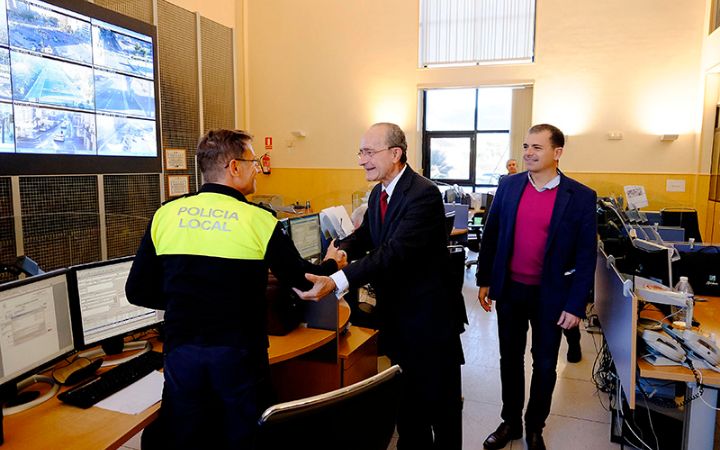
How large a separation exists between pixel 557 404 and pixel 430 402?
1.45 meters

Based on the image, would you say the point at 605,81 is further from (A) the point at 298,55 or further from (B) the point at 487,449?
(B) the point at 487,449

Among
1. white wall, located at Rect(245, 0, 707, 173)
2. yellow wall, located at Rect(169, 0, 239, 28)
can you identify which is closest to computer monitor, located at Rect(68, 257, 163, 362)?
yellow wall, located at Rect(169, 0, 239, 28)

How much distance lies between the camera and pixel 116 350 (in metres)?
2.12

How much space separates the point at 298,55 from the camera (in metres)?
8.66

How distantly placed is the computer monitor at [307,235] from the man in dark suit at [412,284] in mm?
1285

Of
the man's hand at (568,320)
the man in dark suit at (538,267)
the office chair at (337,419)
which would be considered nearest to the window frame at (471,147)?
the man in dark suit at (538,267)

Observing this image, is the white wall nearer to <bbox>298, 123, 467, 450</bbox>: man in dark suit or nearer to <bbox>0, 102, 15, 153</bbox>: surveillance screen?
<bbox>0, 102, 15, 153</bbox>: surveillance screen

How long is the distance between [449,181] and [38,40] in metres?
7.03

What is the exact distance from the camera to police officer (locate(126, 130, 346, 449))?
1.51 metres

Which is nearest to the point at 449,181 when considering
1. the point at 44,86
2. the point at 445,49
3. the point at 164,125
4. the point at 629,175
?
the point at 445,49

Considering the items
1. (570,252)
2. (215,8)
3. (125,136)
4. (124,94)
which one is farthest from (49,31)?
(570,252)

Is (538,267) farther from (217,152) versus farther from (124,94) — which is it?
(124,94)

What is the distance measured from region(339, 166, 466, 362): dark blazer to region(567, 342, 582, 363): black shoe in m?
2.11

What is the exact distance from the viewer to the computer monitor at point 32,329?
1.62 meters
